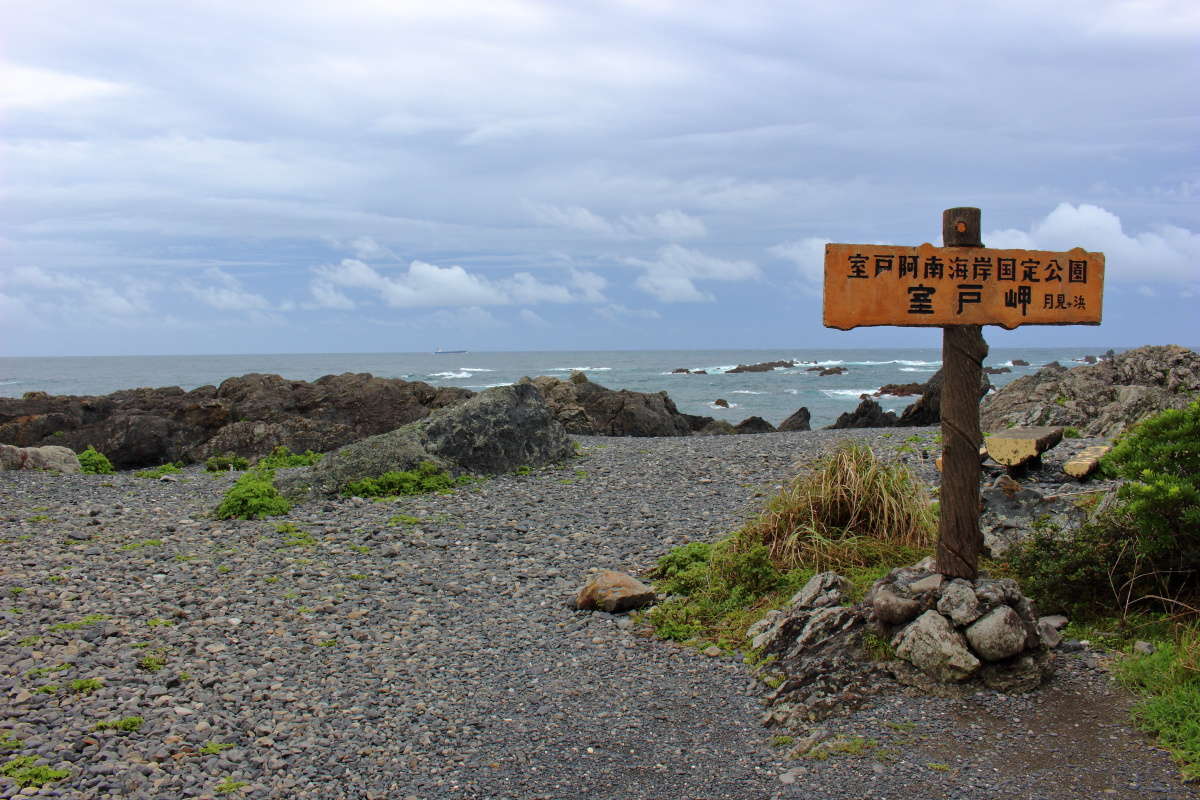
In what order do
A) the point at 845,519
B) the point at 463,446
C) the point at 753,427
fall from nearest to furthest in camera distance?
1. the point at 845,519
2. the point at 463,446
3. the point at 753,427

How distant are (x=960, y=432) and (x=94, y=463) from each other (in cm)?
1517

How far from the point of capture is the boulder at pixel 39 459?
14367 mm

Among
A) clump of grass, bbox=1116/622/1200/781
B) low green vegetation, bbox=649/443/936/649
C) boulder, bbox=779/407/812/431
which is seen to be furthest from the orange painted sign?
boulder, bbox=779/407/812/431

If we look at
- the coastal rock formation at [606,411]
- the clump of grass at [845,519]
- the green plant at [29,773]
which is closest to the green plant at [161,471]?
the coastal rock formation at [606,411]

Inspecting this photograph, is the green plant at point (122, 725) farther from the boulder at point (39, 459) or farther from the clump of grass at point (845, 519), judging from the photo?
the boulder at point (39, 459)

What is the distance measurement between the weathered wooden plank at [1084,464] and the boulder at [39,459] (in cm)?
1541

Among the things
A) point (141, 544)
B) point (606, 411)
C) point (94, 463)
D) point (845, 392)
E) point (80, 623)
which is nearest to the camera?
point (80, 623)

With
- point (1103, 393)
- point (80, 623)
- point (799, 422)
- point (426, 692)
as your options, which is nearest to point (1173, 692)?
point (426, 692)

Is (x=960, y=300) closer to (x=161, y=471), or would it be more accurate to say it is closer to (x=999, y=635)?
(x=999, y=635)

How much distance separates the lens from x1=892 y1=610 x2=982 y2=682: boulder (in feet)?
17.1

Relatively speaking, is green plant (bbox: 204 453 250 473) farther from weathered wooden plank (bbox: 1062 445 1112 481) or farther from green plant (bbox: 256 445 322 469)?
weathered wooden plank (bbox: 1062 445 1112 481)

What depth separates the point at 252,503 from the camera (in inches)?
435

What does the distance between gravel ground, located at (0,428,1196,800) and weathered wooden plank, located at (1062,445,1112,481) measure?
13.3ft

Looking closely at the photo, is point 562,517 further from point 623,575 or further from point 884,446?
point 884,446
